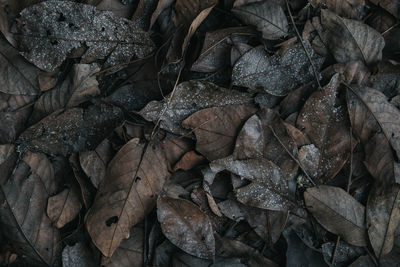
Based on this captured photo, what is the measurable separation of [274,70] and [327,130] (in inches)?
14.6

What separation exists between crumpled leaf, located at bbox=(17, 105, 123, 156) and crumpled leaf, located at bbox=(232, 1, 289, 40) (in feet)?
2.40

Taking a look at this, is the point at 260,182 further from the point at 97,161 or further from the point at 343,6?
the point at 343,6

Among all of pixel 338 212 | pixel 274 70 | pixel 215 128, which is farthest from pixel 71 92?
pixel 338 212

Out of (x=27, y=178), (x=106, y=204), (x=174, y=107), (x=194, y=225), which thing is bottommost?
(x=194, y=225)

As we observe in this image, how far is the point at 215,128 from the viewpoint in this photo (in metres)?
1.86

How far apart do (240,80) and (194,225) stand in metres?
0.69

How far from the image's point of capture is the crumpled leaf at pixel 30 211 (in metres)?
1.78

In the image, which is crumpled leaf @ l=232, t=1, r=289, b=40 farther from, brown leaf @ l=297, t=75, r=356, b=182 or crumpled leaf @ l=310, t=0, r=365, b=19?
brown leaf @ l=297, t=75, r=356, b=182

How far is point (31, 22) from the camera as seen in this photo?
1815 millimetres

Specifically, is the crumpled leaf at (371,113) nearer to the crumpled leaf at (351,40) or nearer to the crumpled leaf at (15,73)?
the crumpled leaf at (351,40)

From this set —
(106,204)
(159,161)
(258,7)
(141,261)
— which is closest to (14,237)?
(106,204)

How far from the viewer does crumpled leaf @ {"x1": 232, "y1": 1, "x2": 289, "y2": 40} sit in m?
1.87

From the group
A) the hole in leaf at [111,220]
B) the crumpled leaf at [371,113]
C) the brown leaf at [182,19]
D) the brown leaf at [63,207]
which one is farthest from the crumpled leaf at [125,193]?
the crumpled leaf at [371,113]

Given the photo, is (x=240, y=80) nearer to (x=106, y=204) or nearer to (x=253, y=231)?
(x=253, y=231)
